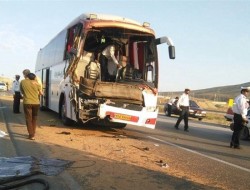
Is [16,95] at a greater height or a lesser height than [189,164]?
greater

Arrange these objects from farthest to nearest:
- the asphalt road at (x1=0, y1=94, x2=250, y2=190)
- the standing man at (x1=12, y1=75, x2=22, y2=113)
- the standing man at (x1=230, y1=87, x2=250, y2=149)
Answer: the standing man at (x1=12, y1=75, x2=22, y2=113) < the standing man at (x1=230, y1=87, x2=250, y2=149) < the asphalt road at (x1=0, y1=94, x2=250, y2=190)

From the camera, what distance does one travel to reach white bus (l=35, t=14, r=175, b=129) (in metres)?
12.5

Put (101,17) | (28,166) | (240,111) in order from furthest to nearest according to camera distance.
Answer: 1. (101,17)
2. (240,111)
3. (28,166)

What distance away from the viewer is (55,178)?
258 inches

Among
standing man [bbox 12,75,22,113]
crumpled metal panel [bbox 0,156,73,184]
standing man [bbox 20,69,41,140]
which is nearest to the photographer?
crumpled metal panel [bbox 0,156,73,184]

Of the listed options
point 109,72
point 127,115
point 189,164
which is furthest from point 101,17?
point 189,164

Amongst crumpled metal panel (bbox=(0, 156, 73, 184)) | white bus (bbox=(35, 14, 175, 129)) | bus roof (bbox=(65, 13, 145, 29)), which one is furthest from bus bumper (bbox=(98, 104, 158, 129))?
crumpled metal panel (bbox=(0, 156, 73, 184))

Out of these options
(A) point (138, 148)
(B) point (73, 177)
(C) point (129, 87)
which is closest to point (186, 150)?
(A) point (138, 148)

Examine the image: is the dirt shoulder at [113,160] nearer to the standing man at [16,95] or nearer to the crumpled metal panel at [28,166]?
the crumpled metal panel at [28,166]

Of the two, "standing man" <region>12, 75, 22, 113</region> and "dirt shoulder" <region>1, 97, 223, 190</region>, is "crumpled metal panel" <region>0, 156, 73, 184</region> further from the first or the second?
"standing man" <region>12, 75, 22, 113</region>

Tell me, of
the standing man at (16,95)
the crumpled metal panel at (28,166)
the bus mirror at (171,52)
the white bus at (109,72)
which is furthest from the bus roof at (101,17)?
the standing man at (16,95)

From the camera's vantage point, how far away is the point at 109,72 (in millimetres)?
14008

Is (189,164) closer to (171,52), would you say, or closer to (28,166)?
(28,166)

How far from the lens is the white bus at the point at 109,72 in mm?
12531
